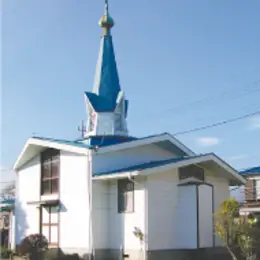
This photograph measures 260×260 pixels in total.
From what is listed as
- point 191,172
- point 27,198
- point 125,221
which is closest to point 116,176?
point 125,221

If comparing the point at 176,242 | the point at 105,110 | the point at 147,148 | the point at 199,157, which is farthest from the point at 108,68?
the point at 176,242

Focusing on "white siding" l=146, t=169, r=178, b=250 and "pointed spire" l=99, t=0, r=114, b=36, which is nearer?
"white siding" l=146, t=169, r=178, b=250

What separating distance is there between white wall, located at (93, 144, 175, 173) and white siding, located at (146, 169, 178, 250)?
214 cm

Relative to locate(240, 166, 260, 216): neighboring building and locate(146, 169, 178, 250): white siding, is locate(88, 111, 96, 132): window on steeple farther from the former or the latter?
locate(240, 166, 260, 216): neighboring building

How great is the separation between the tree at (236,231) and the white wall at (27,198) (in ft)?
30.1

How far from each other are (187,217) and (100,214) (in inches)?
128

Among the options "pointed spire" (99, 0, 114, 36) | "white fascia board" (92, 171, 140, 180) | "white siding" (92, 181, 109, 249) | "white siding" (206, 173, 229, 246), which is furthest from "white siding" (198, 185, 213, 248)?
"pointed spire" (99, 0, 114, 36)

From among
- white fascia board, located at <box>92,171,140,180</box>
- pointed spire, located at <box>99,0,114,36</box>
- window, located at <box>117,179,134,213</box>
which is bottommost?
window, located at <box>117,179,134,213</box>

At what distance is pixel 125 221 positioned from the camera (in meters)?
18.8

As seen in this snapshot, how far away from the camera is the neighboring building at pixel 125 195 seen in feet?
60.2

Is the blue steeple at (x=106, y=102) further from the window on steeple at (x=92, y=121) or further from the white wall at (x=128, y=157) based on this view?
the white wall at (x=128, y=157)

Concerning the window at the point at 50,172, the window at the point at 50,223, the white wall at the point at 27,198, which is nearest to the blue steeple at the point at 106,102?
the window at the point at 50,172

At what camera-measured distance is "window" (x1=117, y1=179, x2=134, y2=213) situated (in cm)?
1872

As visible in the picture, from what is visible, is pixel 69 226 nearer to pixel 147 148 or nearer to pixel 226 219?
pixel 147 148
